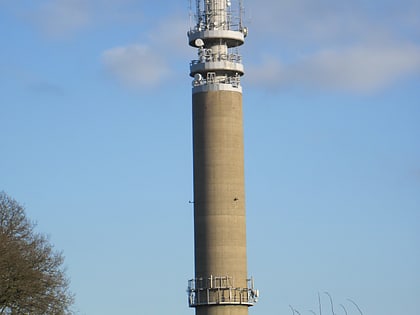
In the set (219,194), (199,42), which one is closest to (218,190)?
(219,194)

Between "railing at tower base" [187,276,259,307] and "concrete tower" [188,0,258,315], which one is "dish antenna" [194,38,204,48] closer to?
"concrete tower" [188,0,258,315]

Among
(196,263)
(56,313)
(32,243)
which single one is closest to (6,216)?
(32,243)

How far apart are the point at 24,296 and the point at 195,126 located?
23.3 m

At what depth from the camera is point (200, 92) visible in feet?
A: 322

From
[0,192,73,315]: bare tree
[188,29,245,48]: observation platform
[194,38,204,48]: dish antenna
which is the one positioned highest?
[188,29,245,48]: observation platform

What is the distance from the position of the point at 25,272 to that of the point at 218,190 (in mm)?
20239

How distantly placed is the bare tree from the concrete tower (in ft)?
45.6

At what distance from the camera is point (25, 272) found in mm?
82000

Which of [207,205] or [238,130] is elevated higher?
[238,130]

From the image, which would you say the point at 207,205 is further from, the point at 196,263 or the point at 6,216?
the point at 6,216

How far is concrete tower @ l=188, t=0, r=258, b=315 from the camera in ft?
312

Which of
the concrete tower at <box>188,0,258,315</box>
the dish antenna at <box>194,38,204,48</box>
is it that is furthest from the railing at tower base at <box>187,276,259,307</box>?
the dish antenna at <box>194,38,204,48</box>

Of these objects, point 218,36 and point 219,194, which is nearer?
point 219,194

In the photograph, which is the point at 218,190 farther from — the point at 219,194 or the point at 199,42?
the point at 199,42
